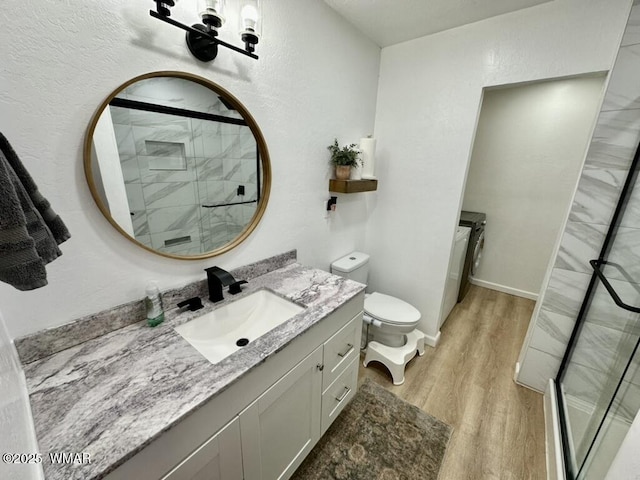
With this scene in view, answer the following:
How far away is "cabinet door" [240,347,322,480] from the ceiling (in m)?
1.87

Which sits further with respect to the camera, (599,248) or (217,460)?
(599,248)

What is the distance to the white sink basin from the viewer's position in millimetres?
1059

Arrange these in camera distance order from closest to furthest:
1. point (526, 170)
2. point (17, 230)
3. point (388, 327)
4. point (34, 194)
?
1. point (17, 230)
2. point (34, 194)
3. point (388, 327)
4. point (526, 170)

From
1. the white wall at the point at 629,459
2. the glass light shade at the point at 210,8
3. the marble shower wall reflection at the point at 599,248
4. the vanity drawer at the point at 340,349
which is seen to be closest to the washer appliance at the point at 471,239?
the marble shower wall reflection at the point at 599,248

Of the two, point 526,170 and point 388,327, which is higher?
point 526,170

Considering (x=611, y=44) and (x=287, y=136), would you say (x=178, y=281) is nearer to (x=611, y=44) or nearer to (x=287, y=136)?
(x=287, y=136)

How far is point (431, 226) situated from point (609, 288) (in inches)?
38.6

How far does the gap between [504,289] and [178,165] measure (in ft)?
11.7

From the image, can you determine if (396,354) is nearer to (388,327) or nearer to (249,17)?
(388,327)

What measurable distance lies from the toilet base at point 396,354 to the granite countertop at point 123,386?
105cm

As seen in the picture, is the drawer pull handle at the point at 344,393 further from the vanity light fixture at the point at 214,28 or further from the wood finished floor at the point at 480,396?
the vanity light fixture at the point at 214,28

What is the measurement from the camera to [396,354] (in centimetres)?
188

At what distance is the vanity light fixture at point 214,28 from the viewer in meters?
0.90

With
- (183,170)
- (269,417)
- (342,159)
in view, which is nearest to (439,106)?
(342,159)
